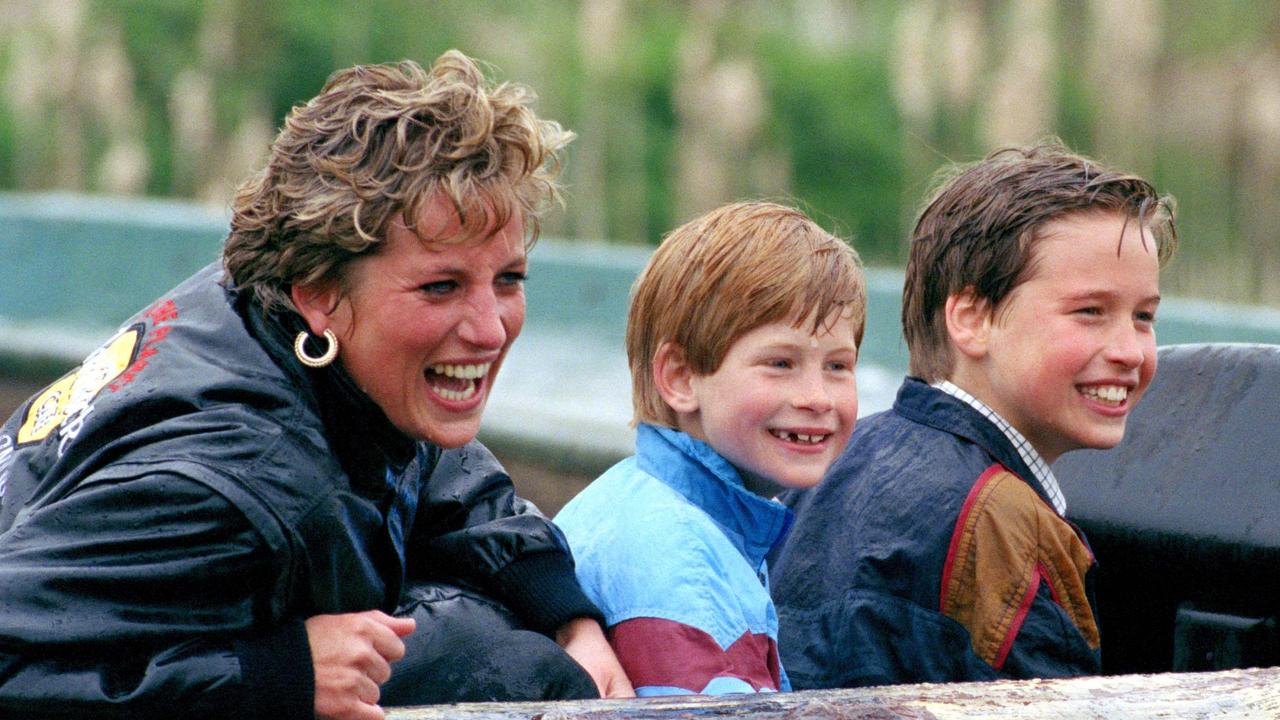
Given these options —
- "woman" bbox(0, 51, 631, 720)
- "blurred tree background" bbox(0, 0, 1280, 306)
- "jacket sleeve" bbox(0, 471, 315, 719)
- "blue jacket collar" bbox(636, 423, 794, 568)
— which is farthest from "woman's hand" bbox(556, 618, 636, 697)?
"blurred tree background" bbox(0, 0, 1280, 306)

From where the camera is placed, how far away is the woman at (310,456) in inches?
65.0

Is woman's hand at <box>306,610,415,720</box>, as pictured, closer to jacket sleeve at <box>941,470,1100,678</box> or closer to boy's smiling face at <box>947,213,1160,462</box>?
jacket sleeve at <box>941,470,1100,678</box>

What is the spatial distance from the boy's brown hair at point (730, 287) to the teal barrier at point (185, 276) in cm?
521

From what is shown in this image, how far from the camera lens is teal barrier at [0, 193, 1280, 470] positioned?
29.2 ft

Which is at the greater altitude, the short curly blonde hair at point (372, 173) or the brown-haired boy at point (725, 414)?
the short curly blonde hair at point (372, 173)

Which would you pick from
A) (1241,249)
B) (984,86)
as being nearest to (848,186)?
(984,86)

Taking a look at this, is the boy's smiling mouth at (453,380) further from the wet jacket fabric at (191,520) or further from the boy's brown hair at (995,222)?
the boy's brown hair at (995,222)

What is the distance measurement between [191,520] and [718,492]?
2.78 ft

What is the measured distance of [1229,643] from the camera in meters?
2.74

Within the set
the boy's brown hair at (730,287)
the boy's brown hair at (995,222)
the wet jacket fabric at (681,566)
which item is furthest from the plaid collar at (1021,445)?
the wet jacket fabric at (681,566)

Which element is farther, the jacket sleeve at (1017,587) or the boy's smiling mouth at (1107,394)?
the boy's smiling mouth at (1107,394)

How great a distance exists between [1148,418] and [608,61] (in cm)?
639

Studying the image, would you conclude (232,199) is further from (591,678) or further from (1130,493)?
(1130,493)

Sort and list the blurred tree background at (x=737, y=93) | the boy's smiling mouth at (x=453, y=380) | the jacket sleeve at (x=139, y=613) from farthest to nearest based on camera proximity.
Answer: the blurred tree background at (x=737, y=93)
the boy's smiling mouth at (x=453, y=380)
the jacket sleeve at (x=139, y=613)
